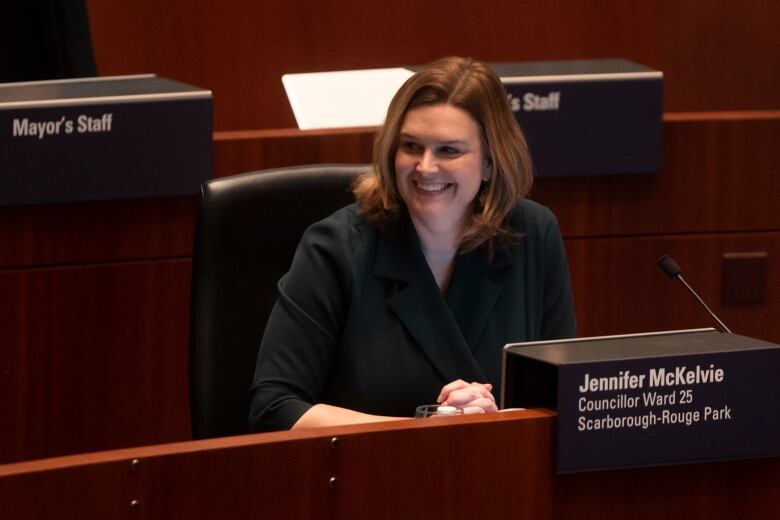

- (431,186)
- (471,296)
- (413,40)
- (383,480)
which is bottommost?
(383,480)

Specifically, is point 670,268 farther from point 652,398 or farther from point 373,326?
point 652,398

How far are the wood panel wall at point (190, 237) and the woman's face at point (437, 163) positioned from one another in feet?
2.87

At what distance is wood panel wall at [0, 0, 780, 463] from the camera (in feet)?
10.5

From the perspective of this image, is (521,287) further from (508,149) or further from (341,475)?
(341,475)

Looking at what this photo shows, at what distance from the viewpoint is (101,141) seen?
10.2 feet

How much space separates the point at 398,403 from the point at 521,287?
0.29m

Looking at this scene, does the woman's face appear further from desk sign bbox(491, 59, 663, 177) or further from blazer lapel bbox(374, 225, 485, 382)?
desk sign bbox(491, 59, 663, 177)

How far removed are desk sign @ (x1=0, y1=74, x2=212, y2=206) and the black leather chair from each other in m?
0.65

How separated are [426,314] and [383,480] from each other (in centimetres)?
76

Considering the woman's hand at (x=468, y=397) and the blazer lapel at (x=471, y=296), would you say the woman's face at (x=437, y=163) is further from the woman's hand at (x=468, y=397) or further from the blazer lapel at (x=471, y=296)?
the woman's hand at (x=468, y=397)

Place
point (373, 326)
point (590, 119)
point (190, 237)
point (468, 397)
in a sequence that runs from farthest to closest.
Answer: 1. point (590, 119)
2. point (190, 237)
3. point (373, 326)
4. point (468, 397)

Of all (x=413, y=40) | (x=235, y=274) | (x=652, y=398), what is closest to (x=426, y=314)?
(x=235, y=274)

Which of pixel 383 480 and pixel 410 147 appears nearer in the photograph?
pixel 383 480

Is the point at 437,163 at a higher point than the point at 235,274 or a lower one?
higher
